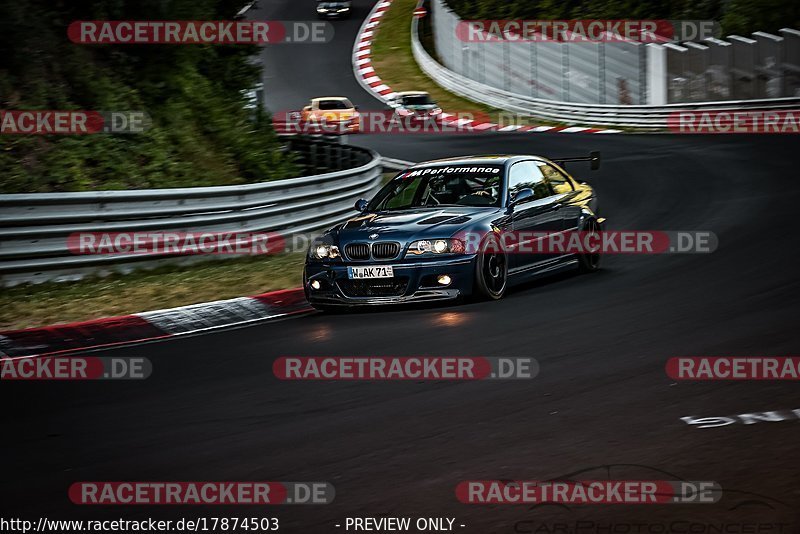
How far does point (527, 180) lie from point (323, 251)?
225 cm

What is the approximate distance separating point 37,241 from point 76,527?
318 inches

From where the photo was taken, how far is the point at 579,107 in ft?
120

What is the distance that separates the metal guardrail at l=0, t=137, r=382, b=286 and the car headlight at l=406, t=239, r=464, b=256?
411 centimetres

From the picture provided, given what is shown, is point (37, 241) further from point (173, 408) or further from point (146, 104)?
point (173, 408)

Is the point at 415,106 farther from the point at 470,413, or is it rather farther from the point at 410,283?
the point at 470,413

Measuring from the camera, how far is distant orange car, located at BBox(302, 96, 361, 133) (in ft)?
119

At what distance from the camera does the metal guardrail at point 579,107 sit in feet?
105

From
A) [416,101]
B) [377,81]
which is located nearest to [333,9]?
[377,81]

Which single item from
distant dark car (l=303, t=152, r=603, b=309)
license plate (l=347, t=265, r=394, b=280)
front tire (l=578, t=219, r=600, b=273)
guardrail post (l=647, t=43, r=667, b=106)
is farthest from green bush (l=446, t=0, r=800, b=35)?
license plate (l=347, t=265, r=394, b=280)

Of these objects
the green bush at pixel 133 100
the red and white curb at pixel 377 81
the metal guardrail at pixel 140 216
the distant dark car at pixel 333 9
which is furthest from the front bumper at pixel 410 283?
the distant dark car at pixel 333 9

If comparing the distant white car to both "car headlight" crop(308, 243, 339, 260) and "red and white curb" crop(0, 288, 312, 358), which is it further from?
"car headlight" crop(308, 243, 339, 260)

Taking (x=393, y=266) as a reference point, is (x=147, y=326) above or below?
below

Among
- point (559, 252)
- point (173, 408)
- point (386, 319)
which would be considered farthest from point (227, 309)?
point (173, 408)

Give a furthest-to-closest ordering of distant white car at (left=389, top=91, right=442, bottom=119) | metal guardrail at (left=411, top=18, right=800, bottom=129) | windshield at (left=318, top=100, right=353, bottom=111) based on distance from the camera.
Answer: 1. distant white car at (left=389, top=91, right=442, bottom=119)
2. windshield at (left=318, top=100, right=353, bottom=111)
3. metal guardrail at (left=411, top=18, right=800, bottom=129)
